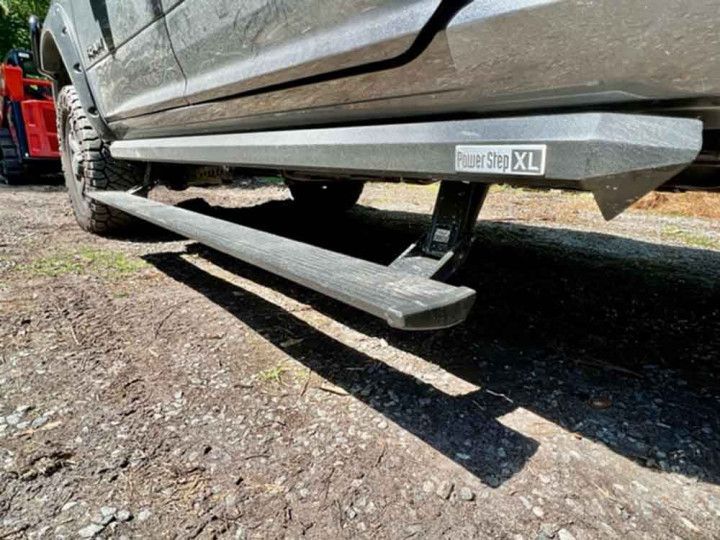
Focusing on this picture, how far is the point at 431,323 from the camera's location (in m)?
1.06

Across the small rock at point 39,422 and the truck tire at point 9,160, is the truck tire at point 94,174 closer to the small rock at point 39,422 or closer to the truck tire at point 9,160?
the small rock at point 39,422

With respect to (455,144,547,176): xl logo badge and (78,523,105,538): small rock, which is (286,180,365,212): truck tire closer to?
(455,144,547,176): xl logo badge

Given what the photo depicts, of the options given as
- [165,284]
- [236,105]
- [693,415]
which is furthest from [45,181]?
[693,415]

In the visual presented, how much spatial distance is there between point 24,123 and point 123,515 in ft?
24.9

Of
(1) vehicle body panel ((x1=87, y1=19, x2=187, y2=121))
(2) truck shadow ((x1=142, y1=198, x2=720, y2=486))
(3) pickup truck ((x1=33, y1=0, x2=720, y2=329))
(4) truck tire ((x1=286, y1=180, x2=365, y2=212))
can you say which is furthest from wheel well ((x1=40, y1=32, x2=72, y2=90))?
(2) truck shadow ((x1=142, y1=198, x2=720, y2=486))

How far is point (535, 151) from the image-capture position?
3.41ft

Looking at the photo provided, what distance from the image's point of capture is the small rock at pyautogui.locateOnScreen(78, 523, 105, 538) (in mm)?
1000

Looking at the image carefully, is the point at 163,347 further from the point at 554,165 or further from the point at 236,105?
the point at 554,165

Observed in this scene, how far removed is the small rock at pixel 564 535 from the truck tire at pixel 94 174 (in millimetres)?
3281

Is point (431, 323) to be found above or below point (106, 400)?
above

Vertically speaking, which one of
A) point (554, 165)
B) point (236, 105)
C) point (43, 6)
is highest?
point (43, 6)

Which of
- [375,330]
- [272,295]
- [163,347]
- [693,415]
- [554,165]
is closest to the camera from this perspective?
[554,165]

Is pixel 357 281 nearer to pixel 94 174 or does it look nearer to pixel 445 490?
pixel 445 490

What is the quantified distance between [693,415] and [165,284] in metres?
2.30
